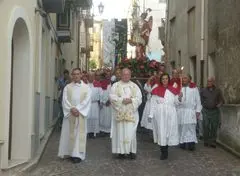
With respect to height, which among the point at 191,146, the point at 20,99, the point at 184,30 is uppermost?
the point at 184,30

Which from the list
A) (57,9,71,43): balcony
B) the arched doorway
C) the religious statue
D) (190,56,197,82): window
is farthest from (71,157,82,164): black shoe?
(57,9,71,43): balcony

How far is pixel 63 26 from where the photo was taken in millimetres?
20328

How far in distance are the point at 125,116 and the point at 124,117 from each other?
3cm

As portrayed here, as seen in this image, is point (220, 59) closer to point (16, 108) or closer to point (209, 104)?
point (209, 104)

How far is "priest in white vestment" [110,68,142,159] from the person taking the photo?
11.0m

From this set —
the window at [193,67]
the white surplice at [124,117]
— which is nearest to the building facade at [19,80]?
the white surplice at [124,117]

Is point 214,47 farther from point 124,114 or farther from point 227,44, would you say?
point 124,114

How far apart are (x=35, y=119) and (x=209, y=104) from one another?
4.38 m

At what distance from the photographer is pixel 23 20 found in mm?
9727

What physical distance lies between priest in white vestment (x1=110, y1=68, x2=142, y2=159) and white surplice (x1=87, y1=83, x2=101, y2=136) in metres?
4.17

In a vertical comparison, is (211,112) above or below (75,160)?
above

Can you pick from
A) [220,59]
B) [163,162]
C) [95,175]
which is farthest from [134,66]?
[95,175]

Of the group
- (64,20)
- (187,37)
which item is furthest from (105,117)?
(64,20)

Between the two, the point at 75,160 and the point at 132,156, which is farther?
the point at 132,156
